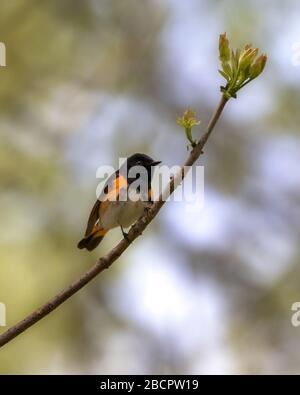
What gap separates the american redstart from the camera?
4.39 m

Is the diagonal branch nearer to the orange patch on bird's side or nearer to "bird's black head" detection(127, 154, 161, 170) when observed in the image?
the orange patch on bird's side

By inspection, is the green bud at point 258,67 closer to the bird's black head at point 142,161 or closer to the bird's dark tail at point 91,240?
the bird's black head at point 142,161

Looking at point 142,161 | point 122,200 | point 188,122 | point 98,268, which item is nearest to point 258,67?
point 188,122

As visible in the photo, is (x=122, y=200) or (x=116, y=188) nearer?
(x=122, y=200)

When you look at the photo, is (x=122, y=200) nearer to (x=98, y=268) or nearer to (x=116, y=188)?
(x=116, y=188)

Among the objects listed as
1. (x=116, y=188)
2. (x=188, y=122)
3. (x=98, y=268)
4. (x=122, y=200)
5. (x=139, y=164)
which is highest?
(x=139, y=164)

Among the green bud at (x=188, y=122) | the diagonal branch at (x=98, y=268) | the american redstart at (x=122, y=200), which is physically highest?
the american redstart at (x=122, y=200)

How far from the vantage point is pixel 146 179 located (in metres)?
4.62

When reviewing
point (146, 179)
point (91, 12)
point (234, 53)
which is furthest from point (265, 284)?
point (234, 53)

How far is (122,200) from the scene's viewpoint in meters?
4.49

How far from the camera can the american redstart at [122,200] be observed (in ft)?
14.4

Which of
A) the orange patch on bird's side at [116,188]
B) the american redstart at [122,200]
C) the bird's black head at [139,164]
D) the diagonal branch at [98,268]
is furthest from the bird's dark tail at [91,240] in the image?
the diagonal branch at [98,268]

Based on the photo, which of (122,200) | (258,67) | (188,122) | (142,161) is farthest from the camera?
(142,161)
